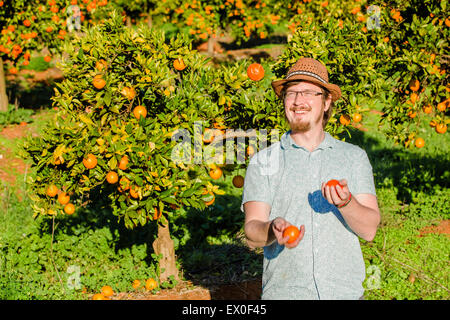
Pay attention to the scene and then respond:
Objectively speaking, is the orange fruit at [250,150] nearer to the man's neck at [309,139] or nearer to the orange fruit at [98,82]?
the orange fruit at [98,82]

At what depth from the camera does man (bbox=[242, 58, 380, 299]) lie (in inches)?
92.0

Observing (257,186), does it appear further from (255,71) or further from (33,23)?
(33,23)

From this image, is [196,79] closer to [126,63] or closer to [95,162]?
[126,63]

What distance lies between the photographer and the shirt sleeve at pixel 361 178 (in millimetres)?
2377

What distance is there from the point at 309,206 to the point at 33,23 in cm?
948

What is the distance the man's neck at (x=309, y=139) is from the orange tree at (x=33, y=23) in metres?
8.20

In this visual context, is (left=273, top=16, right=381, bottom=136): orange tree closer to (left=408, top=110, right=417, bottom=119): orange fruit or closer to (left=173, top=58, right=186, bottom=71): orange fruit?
(left=173, top=58, right=186, bottom=71): orange fruit

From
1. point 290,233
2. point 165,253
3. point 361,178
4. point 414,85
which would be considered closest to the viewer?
point 290,233

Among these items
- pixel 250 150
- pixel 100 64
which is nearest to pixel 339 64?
pixel 250 150

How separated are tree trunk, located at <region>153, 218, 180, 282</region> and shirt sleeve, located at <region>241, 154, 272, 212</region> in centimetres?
296

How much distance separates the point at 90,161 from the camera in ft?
12.1

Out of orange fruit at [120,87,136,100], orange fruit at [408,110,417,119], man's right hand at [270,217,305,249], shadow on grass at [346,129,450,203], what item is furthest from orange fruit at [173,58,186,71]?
shadow on grass at [346,129,450,203]

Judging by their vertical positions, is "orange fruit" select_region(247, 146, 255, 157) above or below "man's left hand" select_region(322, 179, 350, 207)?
below

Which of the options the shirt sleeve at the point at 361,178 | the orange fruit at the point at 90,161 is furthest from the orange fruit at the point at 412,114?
the orange fruit at the point at 90,161
